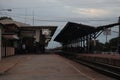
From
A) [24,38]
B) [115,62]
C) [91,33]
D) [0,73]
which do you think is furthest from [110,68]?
[24,38]

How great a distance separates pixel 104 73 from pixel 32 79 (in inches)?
285

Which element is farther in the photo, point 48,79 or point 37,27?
point 37,27

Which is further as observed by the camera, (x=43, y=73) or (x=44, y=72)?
(x=44, y=72)

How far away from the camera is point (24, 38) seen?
3888 inches

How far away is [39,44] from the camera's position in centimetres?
10500

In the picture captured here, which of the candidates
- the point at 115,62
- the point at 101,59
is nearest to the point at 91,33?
the point at 101,59

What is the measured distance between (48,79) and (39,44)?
8362 centimetres

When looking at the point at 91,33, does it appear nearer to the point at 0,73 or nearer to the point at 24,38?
the point at 24,38

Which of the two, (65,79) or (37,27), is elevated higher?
(37,27)

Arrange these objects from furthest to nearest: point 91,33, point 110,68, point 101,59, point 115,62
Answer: point 91,33
point 101,59
point 115,62
point 110,68

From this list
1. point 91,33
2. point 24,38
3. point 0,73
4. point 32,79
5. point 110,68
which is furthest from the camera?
point 24,38

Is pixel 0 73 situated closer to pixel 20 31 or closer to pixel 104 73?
pixel 104 73

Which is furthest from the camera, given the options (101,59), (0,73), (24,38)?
(24,38)

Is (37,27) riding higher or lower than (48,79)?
higher
